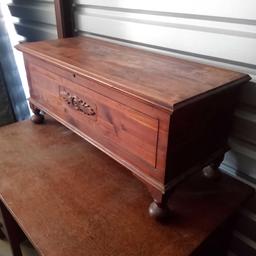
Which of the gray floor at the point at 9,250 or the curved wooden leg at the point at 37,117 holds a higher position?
the curved wooden leg at the point at 37,117

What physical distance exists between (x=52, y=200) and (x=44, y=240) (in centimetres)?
13

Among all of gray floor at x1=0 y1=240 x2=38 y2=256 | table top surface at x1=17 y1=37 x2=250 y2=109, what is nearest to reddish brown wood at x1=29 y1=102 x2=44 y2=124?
table top surface at x1=17 y1=37 x2=250 y2=109

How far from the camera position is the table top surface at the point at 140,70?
23.3 inches

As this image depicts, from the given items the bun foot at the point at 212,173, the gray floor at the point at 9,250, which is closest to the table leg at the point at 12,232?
the gray floor at the point at 9,250

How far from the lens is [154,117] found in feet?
1.94

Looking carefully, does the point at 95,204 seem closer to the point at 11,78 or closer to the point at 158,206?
the point at 158,206

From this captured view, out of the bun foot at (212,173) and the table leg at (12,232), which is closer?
the bun foot at (212,173)

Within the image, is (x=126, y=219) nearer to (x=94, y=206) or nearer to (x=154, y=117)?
(x=94, y=206)

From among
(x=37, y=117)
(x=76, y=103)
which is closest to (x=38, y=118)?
(x=37, y=117)

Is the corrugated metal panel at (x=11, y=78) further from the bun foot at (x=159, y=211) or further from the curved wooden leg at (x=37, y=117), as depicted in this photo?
the bun foot at (x=159, y=211)

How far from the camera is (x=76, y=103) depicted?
2.70 ft

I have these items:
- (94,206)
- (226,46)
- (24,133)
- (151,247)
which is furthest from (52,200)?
(226,46)

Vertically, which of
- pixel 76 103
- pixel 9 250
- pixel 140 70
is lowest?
pixel 9 250

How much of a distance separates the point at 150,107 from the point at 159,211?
25 cm
